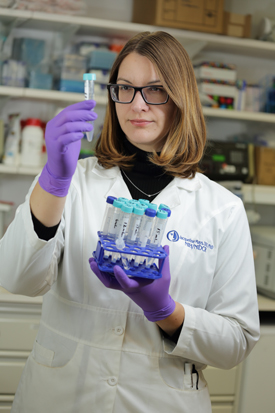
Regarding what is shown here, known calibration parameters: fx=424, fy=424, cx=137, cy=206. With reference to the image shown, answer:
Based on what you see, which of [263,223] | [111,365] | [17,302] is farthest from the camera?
[263,223]

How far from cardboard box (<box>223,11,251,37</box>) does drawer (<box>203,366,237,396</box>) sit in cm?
187

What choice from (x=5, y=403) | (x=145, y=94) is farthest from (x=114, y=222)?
(x=5, y=403)

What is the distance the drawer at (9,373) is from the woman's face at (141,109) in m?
1.37

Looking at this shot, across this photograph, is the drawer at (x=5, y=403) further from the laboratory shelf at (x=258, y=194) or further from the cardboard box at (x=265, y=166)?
the cardboard box at (x=265, y=166)

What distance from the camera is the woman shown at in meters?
→ 1.06

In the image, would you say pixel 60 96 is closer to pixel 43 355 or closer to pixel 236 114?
pixel 236 114

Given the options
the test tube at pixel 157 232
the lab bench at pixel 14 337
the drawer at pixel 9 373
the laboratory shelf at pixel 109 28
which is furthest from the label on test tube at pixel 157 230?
the laboratory shelf at pixel 109 28

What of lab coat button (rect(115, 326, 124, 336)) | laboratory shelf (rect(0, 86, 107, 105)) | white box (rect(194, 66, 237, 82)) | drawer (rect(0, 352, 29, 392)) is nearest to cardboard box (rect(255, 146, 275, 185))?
white box (rect(194, 66, 237, 82))

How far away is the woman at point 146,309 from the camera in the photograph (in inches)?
41.7

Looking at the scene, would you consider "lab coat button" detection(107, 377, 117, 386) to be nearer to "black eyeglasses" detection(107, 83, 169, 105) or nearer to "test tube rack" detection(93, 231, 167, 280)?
"test tube rack" detection(93, 231, 167, 280)

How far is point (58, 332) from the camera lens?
1100 millimetres

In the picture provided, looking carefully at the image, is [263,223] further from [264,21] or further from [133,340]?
[133,340]

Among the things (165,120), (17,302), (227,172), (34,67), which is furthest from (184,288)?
(34,67)

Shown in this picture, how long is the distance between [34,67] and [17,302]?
4.31 ft
